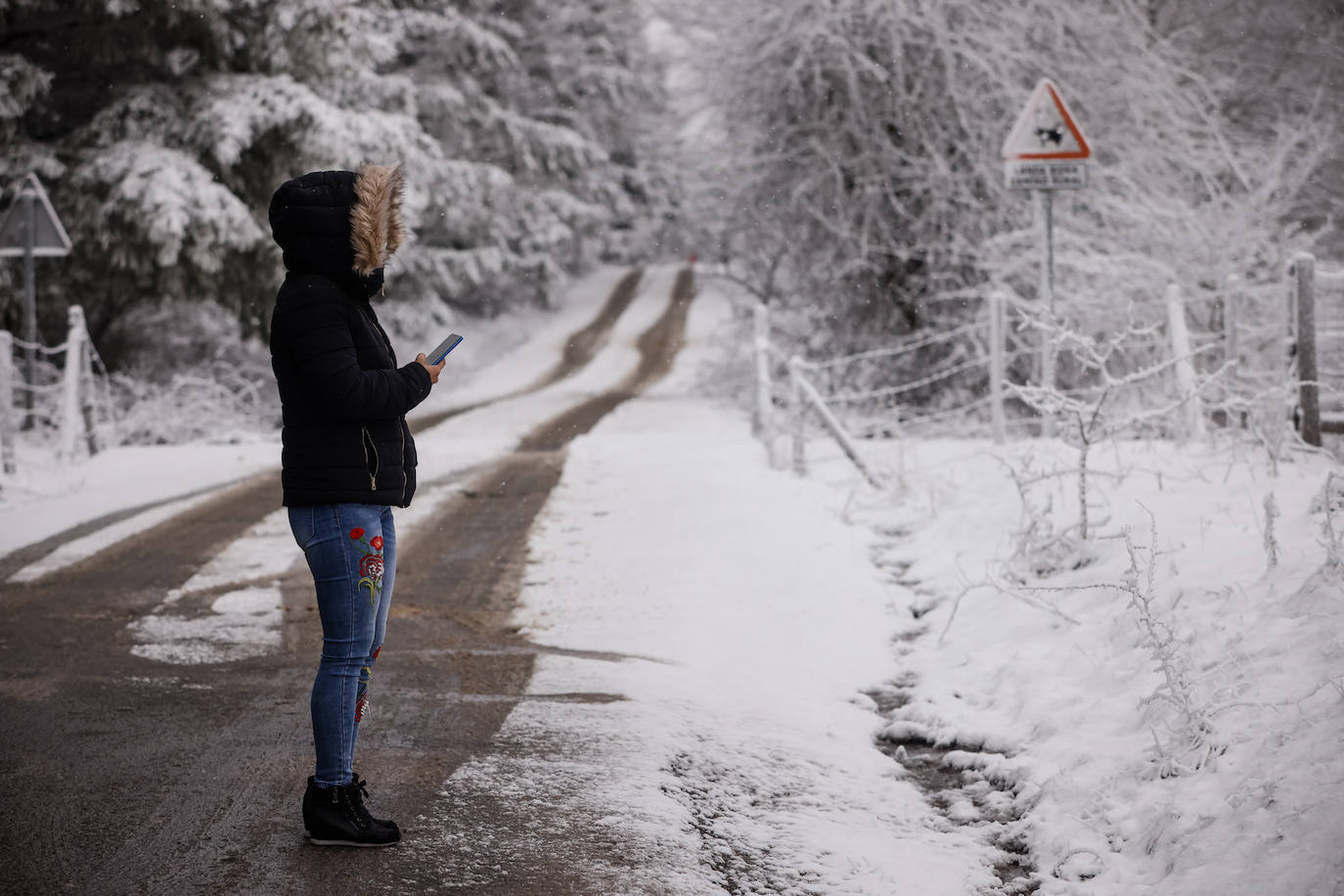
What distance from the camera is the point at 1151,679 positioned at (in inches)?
183

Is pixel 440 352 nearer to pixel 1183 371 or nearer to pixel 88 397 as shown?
pixel 1183 371

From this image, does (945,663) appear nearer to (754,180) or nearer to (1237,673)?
(1237,673)

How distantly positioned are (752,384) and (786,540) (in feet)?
39.7

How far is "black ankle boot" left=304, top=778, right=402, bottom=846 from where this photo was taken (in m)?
3.52

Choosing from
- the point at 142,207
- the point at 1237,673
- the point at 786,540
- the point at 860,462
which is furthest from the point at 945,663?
the point at 142,207

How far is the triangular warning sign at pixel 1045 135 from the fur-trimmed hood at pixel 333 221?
22.4 ft

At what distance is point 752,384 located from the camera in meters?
19.7

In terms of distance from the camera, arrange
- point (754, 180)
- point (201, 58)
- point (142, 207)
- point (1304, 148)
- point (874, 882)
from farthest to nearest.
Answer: point (754, 180) < point (1304, 148) < point (201, 58) < point (142, 207) < point (874, 882)

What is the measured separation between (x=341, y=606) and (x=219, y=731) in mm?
1425

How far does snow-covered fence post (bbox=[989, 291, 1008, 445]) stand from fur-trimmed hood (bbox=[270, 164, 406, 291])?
24.0 feet

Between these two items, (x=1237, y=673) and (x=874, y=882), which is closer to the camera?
(x=874, y=882)

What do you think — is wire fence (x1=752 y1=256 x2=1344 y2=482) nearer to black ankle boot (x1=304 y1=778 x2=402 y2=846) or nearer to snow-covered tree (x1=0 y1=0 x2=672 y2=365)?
black ankle boot (x1=304 y1=778 x2=402 y2=846)

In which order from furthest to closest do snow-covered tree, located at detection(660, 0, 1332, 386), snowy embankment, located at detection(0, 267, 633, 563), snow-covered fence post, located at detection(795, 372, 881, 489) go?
1. snow-covered tree, located at detection(660, 0, 1332, 386)
2. snow-covered fence post, located at detection(795, 372, 881, 489)
3. snowy embankment, located at detection(0, 267, 633, 563)

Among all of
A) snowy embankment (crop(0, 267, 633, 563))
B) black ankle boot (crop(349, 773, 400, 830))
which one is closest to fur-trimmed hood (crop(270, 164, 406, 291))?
black ankle boot (crop(349, 773, 400, 830))
